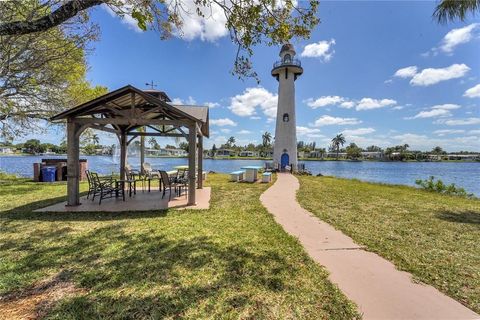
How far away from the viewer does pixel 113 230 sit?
220 inches

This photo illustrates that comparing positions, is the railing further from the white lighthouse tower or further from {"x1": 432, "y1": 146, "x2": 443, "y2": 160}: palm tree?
{"x1": 432, "y1": 146, "x2": 443, "y2": 160}: palm tree

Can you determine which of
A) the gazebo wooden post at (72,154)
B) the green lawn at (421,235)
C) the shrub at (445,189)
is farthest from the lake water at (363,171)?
the green lawn at (421,235)

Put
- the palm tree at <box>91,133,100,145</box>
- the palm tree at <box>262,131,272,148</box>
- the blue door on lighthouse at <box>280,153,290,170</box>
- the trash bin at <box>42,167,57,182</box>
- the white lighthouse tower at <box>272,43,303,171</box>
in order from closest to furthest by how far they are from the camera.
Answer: the trash bin at <box>42,167,57,182</box> < the palm tree at <box>91,133,100,145</box> < the blue door on lighthouse at <box>280,153,290,170</box> < the white lighthouse tower at <box>272,43,303,171</box> < the palm tree at <box>262,131,272,148</box>

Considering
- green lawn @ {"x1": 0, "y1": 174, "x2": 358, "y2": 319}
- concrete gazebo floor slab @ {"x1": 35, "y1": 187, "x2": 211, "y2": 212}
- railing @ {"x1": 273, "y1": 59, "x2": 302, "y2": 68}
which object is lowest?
green lawn @ {"x1": 0, "y1": 174, "x2": 358, "y2": 319}

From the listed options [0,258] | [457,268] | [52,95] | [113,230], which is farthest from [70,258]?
[52,95]

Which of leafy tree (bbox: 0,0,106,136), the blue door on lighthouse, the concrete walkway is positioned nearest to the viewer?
the concrete walkway

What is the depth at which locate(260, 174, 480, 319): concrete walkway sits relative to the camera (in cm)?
283

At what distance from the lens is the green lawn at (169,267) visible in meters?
2.84

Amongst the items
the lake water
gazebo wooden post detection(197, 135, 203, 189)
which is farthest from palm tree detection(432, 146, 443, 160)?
gazebo wooden post detection(197, 135, 203, 189)

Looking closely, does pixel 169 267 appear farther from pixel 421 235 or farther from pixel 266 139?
pixel 266 139

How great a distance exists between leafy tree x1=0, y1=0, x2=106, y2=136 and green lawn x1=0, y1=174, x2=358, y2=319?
233 inches

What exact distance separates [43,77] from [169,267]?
39.7 ft

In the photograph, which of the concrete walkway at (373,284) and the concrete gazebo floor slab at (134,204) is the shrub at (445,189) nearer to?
the concrete walkway at (373,284)

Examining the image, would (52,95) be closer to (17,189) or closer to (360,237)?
(17,189)
